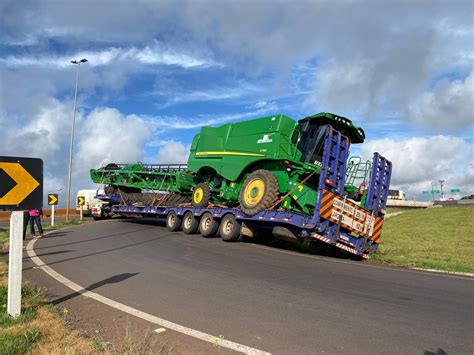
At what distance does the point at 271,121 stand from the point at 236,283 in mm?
7199

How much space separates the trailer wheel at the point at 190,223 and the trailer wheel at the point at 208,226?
51cm

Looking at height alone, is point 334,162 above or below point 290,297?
above

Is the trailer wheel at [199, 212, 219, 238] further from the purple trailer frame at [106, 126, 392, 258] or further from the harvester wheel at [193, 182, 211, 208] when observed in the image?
the purple trailer frame at [106, 126, 392, 258]

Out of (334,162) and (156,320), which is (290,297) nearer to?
(156,320)

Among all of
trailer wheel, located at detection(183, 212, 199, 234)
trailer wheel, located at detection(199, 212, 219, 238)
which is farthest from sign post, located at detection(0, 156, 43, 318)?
trailer wheel, located at detection(183, 212, 199, 234)

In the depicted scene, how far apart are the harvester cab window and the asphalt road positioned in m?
3.14

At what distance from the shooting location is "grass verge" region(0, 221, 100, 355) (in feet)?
12.1

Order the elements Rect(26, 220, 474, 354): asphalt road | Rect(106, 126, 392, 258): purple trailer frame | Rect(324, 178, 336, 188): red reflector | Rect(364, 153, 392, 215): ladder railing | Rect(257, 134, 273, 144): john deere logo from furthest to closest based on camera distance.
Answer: Rect(257, 134, 273, 144): john deere logo, Rect(364, 153, 392, 215): ladder railing, Rect(324, 178, 336, 188): red reflector, Rect(106, 126, 392, 258): purple trailer frame, Rect(26, 220, 474, 354): asphalt road

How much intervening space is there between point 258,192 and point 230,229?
1973mm

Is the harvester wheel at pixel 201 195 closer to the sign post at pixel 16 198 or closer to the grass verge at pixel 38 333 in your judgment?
the grass verge at pixel 38 333

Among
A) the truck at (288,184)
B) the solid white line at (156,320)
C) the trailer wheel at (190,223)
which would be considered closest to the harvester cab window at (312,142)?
the truck at (288,184)

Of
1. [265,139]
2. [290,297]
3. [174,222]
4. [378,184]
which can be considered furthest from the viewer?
[174,222]

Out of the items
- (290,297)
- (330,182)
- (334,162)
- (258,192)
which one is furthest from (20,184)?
(334,162)

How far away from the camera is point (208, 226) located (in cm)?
1468
